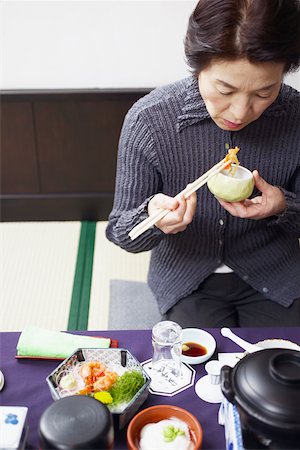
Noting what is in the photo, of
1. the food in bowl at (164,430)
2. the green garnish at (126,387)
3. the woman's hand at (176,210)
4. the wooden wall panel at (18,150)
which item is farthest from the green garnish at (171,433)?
the wooden wall panel at (18,150)

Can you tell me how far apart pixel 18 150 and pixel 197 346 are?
207cm

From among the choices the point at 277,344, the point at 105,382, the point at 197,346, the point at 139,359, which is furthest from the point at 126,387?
the point at 277,344

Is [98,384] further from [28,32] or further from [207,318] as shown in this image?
[28,32]

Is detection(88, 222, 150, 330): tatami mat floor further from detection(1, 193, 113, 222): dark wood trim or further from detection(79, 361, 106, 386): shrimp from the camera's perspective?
detection(79, 361, 106, 386): shrimp

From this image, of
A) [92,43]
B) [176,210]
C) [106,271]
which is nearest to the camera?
[176,210]

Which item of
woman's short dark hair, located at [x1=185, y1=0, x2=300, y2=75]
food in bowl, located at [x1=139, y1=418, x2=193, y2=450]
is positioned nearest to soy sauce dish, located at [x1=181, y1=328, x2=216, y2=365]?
food in bowl, located at [x1=139, y1=418, x2=193, y2=450]

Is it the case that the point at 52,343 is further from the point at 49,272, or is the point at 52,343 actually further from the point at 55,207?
the point at 55,207

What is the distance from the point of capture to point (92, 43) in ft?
9.93

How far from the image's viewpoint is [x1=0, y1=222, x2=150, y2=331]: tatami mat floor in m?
2.64

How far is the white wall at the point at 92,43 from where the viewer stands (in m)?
2.96

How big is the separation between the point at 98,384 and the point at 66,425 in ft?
0.83

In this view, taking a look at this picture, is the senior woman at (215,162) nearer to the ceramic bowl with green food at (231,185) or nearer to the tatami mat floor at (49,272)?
the ceramic bowl with green food at (231,185)

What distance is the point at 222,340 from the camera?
148 cm

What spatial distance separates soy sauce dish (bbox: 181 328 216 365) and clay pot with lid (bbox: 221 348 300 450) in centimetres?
34
